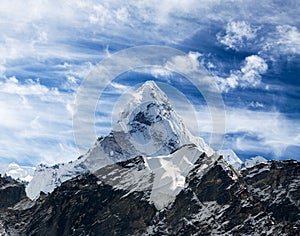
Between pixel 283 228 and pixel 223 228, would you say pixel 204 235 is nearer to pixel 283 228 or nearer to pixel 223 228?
pixel 223 228

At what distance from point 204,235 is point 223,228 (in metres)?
6.02

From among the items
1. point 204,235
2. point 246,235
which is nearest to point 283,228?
point 246,235

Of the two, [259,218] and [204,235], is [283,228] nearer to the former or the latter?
[259,218]

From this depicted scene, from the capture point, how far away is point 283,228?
616ft

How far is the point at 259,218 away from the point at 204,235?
17.0 m

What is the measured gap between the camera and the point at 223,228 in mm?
199375

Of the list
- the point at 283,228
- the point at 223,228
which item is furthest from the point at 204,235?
the point at 283,228

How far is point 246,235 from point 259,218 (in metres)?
8.40

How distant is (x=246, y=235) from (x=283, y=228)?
10916 millimetres

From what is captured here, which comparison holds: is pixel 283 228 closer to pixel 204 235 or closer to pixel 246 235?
pixel 246 235

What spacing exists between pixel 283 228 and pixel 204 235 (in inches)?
971

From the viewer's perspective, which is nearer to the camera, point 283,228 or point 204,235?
point 283,228

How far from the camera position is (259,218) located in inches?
7776
